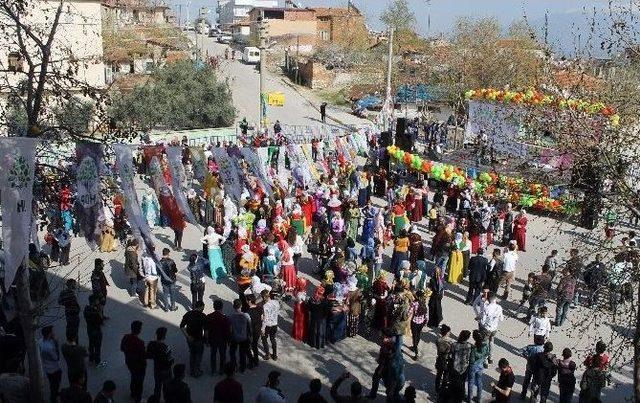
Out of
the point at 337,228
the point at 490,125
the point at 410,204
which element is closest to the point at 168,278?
the point at 337,228

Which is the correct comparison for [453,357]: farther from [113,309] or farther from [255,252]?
[113,309]

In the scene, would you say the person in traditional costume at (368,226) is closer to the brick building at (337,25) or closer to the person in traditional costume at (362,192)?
the person in traditional costume at (362,192)

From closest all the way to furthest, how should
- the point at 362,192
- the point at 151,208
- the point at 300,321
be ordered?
the point at 300,321 → the point at 151,208 → the point at 362,192

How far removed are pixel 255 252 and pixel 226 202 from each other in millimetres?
3289

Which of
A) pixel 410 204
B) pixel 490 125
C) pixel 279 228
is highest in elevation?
pixel 490 125

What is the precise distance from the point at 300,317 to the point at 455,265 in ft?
15.1

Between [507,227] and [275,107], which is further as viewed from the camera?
[275,107]

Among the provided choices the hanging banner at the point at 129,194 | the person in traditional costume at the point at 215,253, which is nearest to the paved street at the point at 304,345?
the person in traditional costume at the point at 215,253

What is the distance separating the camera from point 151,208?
18344 millimetres

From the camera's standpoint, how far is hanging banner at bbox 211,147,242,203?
44.5ft

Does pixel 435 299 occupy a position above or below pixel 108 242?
above

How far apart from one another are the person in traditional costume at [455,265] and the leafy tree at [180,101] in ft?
74.4

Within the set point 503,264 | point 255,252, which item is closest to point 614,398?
point 503,264

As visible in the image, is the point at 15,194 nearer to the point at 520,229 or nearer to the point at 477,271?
the point at 477,271
